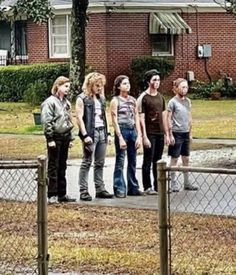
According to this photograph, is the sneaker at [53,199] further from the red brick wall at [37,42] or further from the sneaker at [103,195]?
the red brick wall at [37,42]

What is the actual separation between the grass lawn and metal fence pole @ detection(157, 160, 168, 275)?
1177 cm

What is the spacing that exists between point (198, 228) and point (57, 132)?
3504 mm

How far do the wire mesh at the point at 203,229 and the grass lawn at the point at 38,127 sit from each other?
6320 mm

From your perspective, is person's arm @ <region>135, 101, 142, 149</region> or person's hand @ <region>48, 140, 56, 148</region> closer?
person's hand @ <region>48, 140, 56, 148</region>

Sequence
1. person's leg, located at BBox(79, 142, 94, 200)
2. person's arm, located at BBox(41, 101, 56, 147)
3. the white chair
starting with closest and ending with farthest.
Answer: person's arm, located at BBox(41, 101, 56, 147), person's leg, located at BBox(79, 142, 94, 200), the white chair

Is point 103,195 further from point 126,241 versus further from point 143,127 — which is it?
point 126,241

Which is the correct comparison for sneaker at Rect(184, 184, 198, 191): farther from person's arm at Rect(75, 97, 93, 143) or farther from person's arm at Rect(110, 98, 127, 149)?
person's arm at Rect(75, 97, 93, 143)

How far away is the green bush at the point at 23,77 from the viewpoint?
117 ft

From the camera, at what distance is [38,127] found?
25.9m

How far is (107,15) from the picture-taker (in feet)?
123

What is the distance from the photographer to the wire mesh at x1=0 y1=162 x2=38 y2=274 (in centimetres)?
907

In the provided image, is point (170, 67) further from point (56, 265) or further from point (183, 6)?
point (56, 265)

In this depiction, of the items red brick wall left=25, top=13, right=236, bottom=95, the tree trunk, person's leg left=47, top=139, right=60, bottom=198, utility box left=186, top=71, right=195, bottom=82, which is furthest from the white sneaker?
utility box left=186, top=71, right=195, bottom=82

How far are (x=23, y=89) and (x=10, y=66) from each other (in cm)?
200
